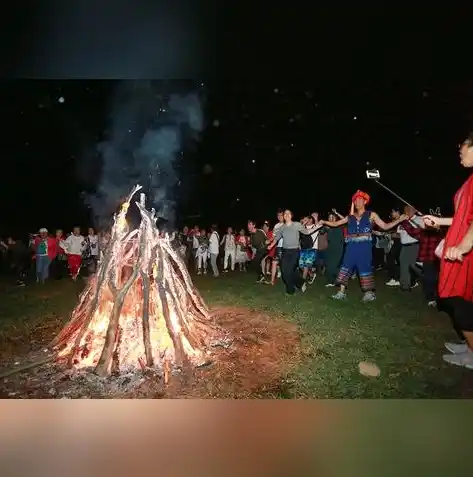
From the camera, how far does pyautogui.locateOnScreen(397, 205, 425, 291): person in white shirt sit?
328 centimetres

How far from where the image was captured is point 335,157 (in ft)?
10.6

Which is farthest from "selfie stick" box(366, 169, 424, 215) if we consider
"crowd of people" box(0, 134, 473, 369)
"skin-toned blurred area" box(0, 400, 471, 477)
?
"skin-toned blurred area" box(0, 400, 471, 477)

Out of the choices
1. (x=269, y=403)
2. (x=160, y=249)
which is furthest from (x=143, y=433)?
(x=160, y=249)

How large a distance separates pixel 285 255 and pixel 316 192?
2.28ft

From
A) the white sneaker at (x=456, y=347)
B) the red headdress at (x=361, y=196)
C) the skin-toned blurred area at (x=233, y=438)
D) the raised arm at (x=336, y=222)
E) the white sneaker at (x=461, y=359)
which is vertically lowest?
the skin-toned blurred area at (x=233, y=438)

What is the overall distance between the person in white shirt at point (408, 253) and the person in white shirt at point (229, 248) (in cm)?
115

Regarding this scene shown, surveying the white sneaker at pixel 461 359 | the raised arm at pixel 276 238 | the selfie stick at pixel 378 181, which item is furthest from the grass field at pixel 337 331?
the selfie stick at pixel 378 181

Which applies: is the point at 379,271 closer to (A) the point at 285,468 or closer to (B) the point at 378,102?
(B) the point at 378,102

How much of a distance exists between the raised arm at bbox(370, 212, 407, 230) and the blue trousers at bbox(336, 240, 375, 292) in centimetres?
32

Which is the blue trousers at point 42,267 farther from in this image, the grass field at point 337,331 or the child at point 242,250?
the child at point 242,250

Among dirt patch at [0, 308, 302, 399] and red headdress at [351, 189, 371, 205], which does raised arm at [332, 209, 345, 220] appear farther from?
→ dirt patch at [0, 308, 302, 399]

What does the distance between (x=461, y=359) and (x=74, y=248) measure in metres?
2.55

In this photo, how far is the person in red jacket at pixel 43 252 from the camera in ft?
10.7

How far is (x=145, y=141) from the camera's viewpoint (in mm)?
3203
